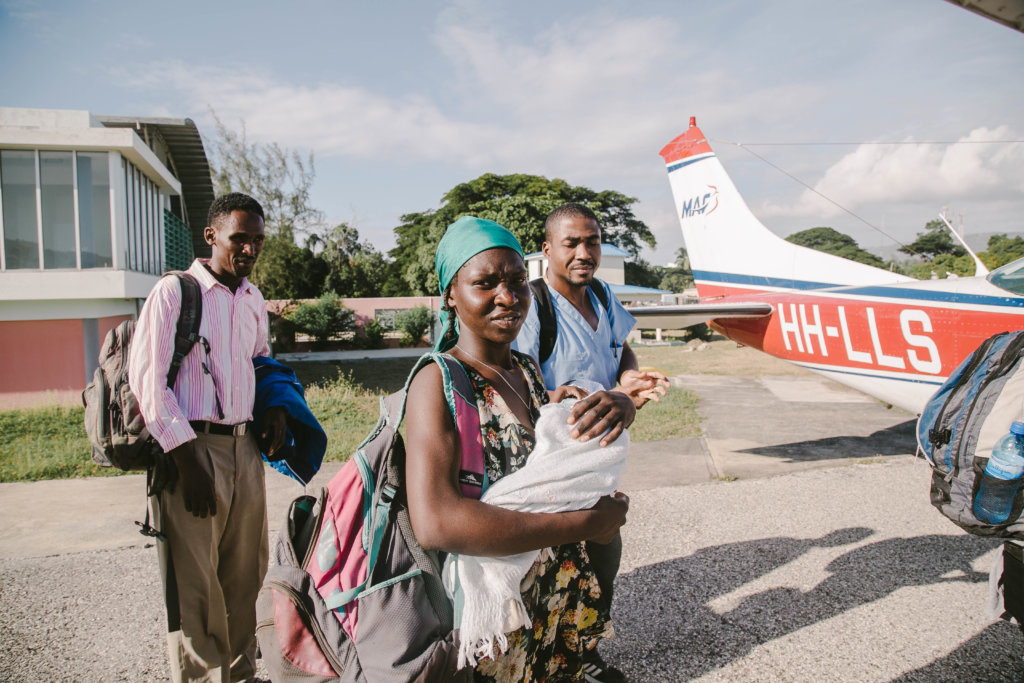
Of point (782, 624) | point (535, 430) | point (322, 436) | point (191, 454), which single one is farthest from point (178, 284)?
point (782, 624)

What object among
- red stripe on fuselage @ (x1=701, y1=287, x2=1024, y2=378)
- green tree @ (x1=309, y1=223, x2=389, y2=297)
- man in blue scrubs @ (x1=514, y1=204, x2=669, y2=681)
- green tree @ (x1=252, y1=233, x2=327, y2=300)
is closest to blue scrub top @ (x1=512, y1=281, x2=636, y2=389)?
man in blue scrubs @ (x1=514, y1=204, x2=669, y2=681)

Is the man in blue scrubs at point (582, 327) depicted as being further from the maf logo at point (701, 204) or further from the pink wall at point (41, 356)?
the pink wall at point (41, 356)

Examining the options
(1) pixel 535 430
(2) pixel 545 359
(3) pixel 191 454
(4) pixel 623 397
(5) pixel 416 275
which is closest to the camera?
(1) pixel 535 430

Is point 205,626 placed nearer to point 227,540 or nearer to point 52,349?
point 227,540

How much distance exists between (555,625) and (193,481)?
4.83 ft

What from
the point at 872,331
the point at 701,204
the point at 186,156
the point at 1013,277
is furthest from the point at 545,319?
the point at 186,156

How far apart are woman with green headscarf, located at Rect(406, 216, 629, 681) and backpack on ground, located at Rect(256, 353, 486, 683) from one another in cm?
6

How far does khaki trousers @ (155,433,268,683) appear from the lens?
2.15 meters

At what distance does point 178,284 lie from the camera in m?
2.21

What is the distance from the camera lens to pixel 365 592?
1.11m

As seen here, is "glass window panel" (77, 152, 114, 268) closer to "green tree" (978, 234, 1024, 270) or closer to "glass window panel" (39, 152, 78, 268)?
"glass window panel" (39, 152, 78, 268)

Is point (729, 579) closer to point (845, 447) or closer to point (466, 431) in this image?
point (466, 431)

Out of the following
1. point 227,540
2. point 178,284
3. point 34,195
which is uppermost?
point 34,195

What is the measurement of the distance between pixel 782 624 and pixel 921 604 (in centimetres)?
85
